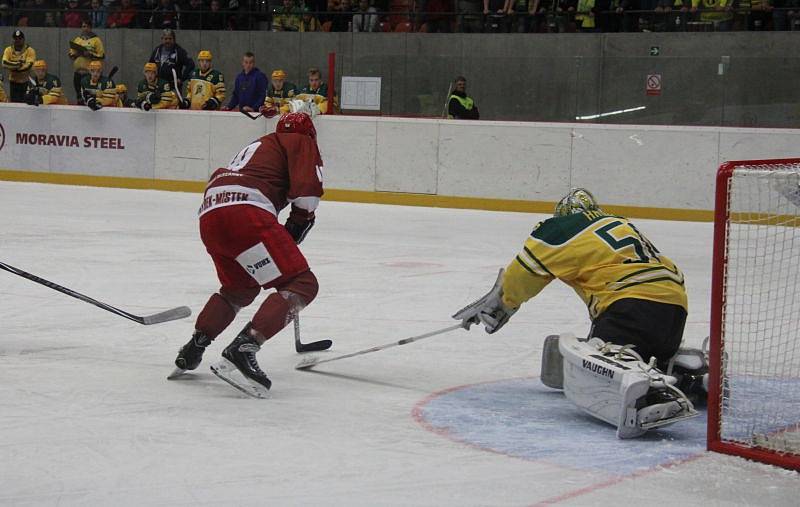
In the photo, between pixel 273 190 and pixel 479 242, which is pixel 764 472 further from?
pixel 479 242

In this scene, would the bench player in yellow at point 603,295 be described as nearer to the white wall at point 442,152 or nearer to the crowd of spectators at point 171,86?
the white wall at point 442,152

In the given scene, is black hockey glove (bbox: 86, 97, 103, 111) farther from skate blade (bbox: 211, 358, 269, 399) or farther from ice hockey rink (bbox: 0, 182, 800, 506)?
skate blade (bbox: 211, 358, 269, 399)

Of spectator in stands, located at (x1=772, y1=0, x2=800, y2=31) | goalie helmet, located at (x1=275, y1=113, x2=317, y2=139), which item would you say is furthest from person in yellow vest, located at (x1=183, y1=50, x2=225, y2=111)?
goalie helmet, located at (x1=275, y1=113, x2=317, y2=139)

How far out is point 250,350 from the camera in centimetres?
431

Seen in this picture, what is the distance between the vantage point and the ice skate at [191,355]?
459 centimetres

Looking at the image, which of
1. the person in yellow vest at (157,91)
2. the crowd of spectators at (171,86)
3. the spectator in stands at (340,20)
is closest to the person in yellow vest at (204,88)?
the crowd of spectators at (171,86)

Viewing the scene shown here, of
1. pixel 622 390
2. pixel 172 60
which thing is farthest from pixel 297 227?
pixel 172 60

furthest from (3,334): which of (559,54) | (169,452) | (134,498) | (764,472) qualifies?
(559,54)

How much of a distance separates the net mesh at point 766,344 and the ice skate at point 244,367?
5.28 ft

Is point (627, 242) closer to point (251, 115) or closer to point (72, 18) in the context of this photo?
point (251, 115)

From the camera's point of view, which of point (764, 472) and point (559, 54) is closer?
point (764, 472)

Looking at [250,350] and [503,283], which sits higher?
[503,283]

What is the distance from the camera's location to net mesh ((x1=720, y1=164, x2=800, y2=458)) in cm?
385

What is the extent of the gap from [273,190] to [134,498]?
66.7 inches
